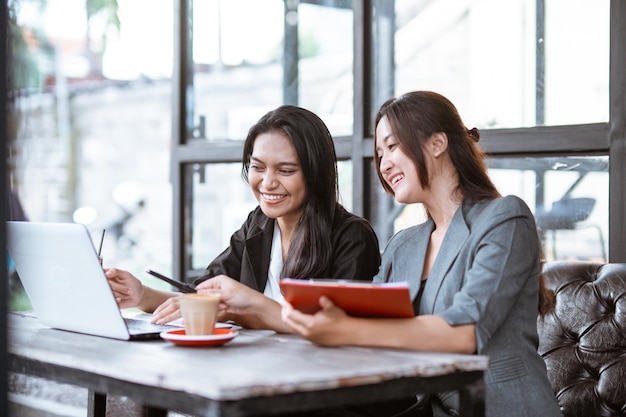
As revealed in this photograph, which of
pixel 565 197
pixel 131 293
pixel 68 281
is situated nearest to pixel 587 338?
pixel 565 197

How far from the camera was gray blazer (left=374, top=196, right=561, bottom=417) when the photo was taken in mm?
1721

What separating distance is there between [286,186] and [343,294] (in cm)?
84

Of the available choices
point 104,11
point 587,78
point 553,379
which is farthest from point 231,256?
point 104,11

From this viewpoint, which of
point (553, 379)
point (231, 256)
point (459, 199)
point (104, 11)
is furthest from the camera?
point (104, 11)

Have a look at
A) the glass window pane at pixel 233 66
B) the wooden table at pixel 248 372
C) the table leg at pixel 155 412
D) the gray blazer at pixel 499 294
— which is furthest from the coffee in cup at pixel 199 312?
the glass window pane at pixel 233 66

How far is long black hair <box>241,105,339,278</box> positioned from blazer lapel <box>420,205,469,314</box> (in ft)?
1.34

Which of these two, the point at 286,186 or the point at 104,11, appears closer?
the point at 286,186

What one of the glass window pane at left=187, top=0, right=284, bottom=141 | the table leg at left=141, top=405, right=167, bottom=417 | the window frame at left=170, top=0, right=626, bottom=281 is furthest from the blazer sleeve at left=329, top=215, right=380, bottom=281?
the glass window pane at left=187, top=0, right=284, bottom=141

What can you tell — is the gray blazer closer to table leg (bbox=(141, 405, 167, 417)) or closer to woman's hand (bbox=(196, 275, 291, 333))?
woman's hand (bbox=(196, 275, 291, 333))

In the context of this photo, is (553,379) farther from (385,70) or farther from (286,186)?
(385,70)

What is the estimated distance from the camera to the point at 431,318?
1.63 meters

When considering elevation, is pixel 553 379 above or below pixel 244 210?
below

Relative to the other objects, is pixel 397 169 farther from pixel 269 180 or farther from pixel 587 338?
pixel 587 338

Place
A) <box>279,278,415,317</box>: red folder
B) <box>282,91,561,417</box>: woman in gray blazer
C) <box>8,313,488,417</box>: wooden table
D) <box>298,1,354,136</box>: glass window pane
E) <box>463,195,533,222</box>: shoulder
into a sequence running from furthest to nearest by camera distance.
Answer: <box>298,1,354,136</box>: glass window pane, <box>463,195,533,222</box>: shoulder, <box>282,91,561,417</box>: woman in gray blazer, <box>279,278,415,317</box>: red folder, <box>8,313,488,417</box>: wooden table
